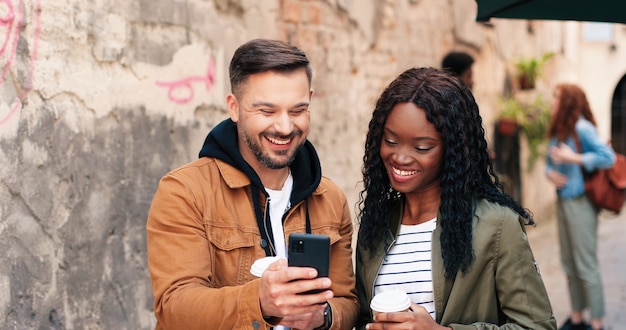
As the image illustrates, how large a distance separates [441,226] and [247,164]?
618 millimetres

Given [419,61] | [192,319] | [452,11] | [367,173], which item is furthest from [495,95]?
[192,319]

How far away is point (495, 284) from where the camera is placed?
2.39 m

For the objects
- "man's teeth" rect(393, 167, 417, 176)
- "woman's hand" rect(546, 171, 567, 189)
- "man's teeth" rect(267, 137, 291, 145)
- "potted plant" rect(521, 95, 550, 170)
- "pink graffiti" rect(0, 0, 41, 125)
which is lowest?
"potted plant" rect(521, 95, 550, 170)

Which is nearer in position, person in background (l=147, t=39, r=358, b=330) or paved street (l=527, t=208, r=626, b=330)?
person in background (l=147, t=39, r=358, b=330)

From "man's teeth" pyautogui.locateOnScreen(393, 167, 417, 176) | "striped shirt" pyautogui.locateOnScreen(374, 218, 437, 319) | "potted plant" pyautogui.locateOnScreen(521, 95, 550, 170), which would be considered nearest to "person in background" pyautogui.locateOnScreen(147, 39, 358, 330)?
"striped shirt" pyautogui.locateOnScreen(374, 218, 437, 319)

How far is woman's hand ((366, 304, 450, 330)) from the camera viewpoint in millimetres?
2215

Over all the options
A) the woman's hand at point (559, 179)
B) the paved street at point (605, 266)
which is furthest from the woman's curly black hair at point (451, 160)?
the paved street at point (605, 266)

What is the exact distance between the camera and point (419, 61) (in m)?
7.89

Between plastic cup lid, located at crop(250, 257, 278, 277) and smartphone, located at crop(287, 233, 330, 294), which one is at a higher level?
smartphone, located at crop(287, 233, 330, 294)

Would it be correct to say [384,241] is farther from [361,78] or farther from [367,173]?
[361,78]

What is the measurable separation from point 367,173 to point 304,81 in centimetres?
42

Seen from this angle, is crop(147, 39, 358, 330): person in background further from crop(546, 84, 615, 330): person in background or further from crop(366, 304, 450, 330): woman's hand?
crop(546, 84, 615, 330): person in background

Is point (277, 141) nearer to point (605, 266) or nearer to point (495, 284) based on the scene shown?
point (495, 284)

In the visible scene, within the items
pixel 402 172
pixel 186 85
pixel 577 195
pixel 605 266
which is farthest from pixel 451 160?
pixel 605 266
